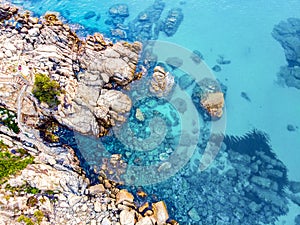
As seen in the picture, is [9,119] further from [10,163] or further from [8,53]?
[8,53]

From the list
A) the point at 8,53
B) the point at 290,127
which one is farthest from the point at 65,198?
the point at 290,127

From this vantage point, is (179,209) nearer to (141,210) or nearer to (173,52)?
(141,210)

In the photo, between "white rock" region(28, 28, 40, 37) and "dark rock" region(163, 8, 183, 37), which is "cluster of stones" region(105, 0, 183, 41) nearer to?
"dark rock" region(163, 8, 183, 37)

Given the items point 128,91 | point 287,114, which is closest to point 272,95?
point 287,114

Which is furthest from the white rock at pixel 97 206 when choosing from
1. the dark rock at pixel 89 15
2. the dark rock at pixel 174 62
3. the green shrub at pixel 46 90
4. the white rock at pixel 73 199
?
the dark rock at pixel 89 15

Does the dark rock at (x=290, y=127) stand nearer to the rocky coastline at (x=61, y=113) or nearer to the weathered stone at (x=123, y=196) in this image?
the rocky coastline at (x=61, y=113)

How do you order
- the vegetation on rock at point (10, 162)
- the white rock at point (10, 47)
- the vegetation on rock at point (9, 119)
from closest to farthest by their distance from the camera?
the vegetation on rock at point (10, 162) → the vegetation on rock at point (9, 119) → the white rock at point (10, 47)

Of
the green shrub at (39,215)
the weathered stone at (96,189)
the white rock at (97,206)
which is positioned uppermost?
the green shrub at (39,215)

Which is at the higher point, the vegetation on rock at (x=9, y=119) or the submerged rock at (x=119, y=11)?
the submerged rock at (x=119, y=11)
